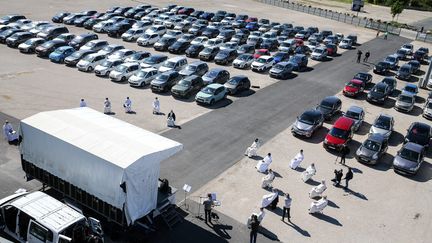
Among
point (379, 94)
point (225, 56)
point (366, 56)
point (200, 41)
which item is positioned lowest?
point (225, 56)

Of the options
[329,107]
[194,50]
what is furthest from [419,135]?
[194,50]

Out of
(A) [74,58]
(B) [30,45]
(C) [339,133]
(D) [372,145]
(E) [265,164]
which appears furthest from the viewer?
(B) [30,45]

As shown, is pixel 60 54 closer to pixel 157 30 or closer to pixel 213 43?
pixel 157 30

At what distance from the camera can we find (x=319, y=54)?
161ft

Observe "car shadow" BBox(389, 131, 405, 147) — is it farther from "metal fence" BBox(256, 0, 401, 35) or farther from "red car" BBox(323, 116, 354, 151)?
"metal fence" BBox(256, 0, 401, 35)

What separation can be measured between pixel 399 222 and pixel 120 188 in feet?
44.1

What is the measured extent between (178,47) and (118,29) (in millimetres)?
9655

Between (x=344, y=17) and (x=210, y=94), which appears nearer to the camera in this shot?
(x=210, y=94)

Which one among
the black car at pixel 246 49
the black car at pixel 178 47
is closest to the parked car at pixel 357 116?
the black car at pixel 246 49

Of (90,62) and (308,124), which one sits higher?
(308,124)

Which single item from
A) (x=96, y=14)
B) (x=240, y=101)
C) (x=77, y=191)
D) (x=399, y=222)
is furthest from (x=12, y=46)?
(x=399, y=222)

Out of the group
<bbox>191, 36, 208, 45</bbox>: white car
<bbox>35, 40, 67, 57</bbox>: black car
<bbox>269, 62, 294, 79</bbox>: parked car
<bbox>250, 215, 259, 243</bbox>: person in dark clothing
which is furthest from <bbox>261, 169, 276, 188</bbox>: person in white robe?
<bbox>191, 36, 208, 45</bbox>: white car

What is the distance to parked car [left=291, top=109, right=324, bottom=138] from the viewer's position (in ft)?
92.9

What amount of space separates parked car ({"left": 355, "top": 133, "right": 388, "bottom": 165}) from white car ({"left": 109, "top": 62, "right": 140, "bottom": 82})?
20.2 metres
